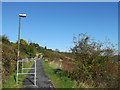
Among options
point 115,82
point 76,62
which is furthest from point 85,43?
point 115,82

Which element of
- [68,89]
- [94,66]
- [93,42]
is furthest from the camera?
[93,42]

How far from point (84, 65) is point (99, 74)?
95 cm

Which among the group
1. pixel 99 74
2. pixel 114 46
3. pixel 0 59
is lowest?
pixel 99 74

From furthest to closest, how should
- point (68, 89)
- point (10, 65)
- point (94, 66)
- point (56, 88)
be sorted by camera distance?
1. point (10, 65)
2. point (94, 66)
3. point (56, 88)
4. point (68, 89)

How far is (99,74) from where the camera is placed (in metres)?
8.32

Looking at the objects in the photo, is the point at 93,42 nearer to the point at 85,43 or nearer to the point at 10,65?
the point at 85,43

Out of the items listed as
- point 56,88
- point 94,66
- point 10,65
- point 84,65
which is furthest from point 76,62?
point 10,65

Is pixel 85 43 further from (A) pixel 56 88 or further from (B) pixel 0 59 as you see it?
(B) pixel 0 59

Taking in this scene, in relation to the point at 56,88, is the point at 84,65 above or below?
above

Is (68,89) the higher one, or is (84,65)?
(84,65)

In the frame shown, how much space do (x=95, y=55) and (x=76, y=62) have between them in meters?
1.20

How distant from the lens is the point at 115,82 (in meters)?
7.44

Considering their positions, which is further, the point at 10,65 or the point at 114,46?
the point at 10,65

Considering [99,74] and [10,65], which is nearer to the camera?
[99,74]
